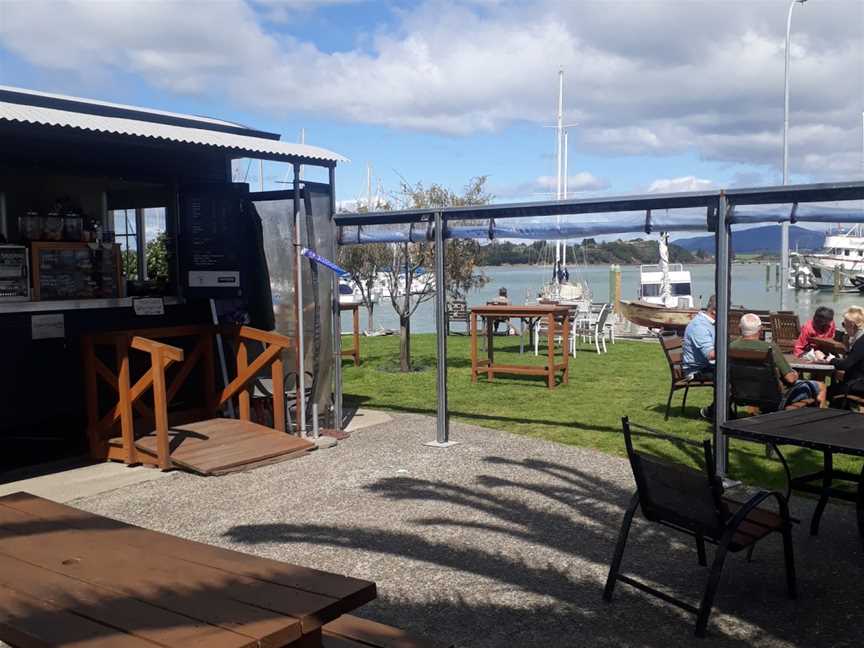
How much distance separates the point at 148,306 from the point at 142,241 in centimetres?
92

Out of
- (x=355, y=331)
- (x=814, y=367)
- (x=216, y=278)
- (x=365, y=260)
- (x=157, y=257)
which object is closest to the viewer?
(x=814, y=367)

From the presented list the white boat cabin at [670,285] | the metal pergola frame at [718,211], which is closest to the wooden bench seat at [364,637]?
the metal pergola frame at [718,211]

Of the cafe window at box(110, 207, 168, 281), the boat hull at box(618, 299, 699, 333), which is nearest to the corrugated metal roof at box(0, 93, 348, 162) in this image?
the cafe window at box(110, 207, 168, 281)

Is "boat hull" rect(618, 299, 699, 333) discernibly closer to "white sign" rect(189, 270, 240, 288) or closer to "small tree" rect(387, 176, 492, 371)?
"small tree" rect(387, 176, 492, 371)

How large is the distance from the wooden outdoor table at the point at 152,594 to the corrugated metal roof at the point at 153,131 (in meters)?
3.73

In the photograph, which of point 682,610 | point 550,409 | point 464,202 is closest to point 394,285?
point 464,202

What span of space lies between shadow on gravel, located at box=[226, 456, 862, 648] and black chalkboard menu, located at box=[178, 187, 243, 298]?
3.37 meters

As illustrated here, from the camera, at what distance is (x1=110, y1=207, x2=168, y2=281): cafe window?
8992mm

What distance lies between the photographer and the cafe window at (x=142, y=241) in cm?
899

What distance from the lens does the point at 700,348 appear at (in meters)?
8.79

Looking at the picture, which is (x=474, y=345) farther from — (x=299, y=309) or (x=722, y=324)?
(x=722, y=324)

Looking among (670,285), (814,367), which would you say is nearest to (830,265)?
(670,285)

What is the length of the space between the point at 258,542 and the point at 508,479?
222 centimetres

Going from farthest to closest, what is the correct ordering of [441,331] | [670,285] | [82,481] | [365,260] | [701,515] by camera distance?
1. [670,285]
2. [365,260]
3. [441,331]
4. [82,481]
5. [701,515]
